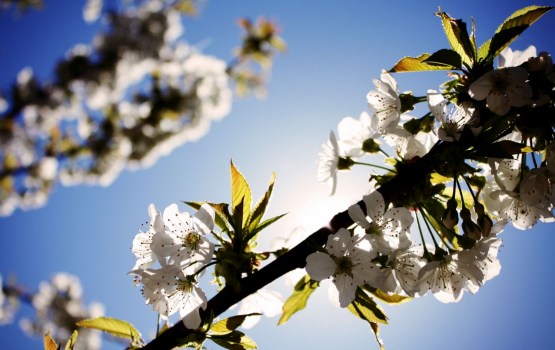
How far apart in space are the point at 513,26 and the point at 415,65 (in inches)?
11.0

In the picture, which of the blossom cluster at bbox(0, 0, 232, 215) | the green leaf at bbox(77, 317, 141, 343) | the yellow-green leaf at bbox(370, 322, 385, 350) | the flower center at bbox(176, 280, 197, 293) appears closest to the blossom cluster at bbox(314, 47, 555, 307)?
the yellow-green leaf at bbox(370, 322, 385, 350)

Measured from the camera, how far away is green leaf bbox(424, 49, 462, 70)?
3.44 feet

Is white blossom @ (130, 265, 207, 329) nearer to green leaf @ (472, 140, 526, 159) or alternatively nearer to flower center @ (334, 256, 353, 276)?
flower center @ (334, 256, 353, 276)

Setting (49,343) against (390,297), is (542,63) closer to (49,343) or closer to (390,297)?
(390,297)

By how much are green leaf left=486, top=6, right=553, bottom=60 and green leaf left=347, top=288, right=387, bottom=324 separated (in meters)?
0.80

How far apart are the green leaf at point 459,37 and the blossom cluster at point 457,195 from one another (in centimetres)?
7

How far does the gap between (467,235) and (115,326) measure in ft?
3.49

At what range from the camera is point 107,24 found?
9.40m

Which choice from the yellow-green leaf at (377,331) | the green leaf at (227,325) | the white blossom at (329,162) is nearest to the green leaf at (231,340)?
the green leaf at (227,325)

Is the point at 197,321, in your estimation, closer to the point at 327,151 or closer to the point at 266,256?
the point at 266,256

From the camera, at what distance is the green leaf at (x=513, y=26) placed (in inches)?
42.1

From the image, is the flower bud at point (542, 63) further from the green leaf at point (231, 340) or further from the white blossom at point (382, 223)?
the green leaf at point (231, 340)

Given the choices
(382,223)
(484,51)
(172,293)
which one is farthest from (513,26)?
(172,293)

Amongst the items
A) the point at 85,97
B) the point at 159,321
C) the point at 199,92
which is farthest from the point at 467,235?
the point at 85,97
